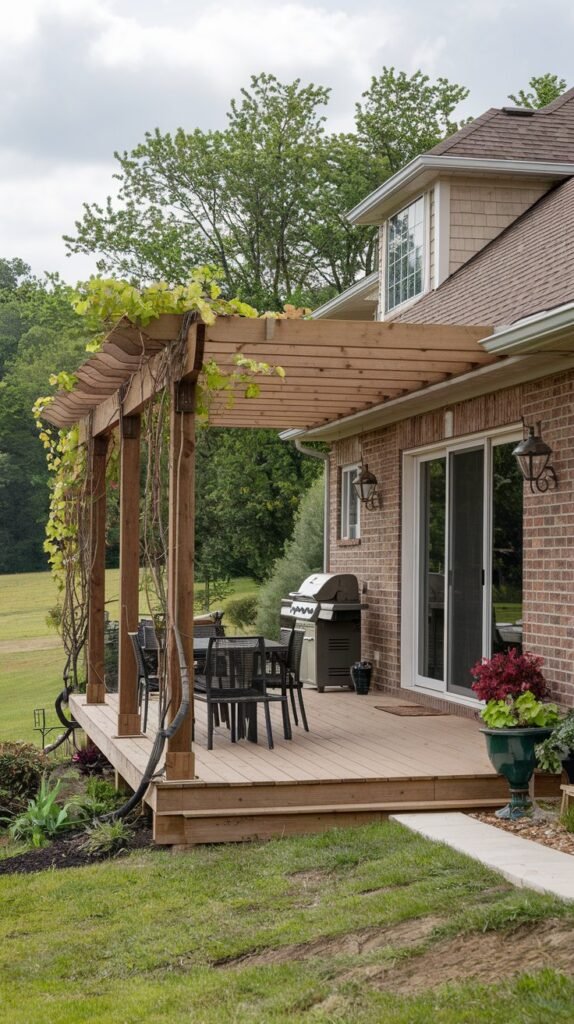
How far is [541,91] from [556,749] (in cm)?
2693

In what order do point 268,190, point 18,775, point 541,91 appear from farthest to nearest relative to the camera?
point 541,91
point 268,190
point 18,775

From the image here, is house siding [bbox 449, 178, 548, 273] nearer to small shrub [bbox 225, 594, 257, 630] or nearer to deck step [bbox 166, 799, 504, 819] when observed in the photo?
deck step [bbox 166, 799, 504, 819]

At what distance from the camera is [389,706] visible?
1029 centimetres

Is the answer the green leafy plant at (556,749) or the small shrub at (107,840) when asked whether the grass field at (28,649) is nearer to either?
the small shrub at (107,840)

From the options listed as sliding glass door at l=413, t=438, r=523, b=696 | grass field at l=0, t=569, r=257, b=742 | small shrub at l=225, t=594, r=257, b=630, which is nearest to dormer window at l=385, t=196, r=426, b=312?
sliding glass door at l=413, t=438, r=523, b=696

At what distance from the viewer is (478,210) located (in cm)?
1141

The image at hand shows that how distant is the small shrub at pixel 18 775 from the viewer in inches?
339

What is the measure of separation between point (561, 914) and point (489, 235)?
8330 mm

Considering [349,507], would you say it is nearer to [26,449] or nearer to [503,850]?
[503,850]

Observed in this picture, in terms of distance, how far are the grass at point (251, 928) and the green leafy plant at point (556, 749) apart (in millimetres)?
941

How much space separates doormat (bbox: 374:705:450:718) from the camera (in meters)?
9.77

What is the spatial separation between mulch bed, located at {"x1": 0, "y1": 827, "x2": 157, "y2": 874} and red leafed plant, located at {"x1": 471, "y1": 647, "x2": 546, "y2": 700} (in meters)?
2.21

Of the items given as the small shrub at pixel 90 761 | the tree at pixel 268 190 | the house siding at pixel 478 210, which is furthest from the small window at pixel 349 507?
the tree at pixel 268 190

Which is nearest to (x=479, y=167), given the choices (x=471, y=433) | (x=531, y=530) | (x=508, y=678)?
(x=471, y=433)
